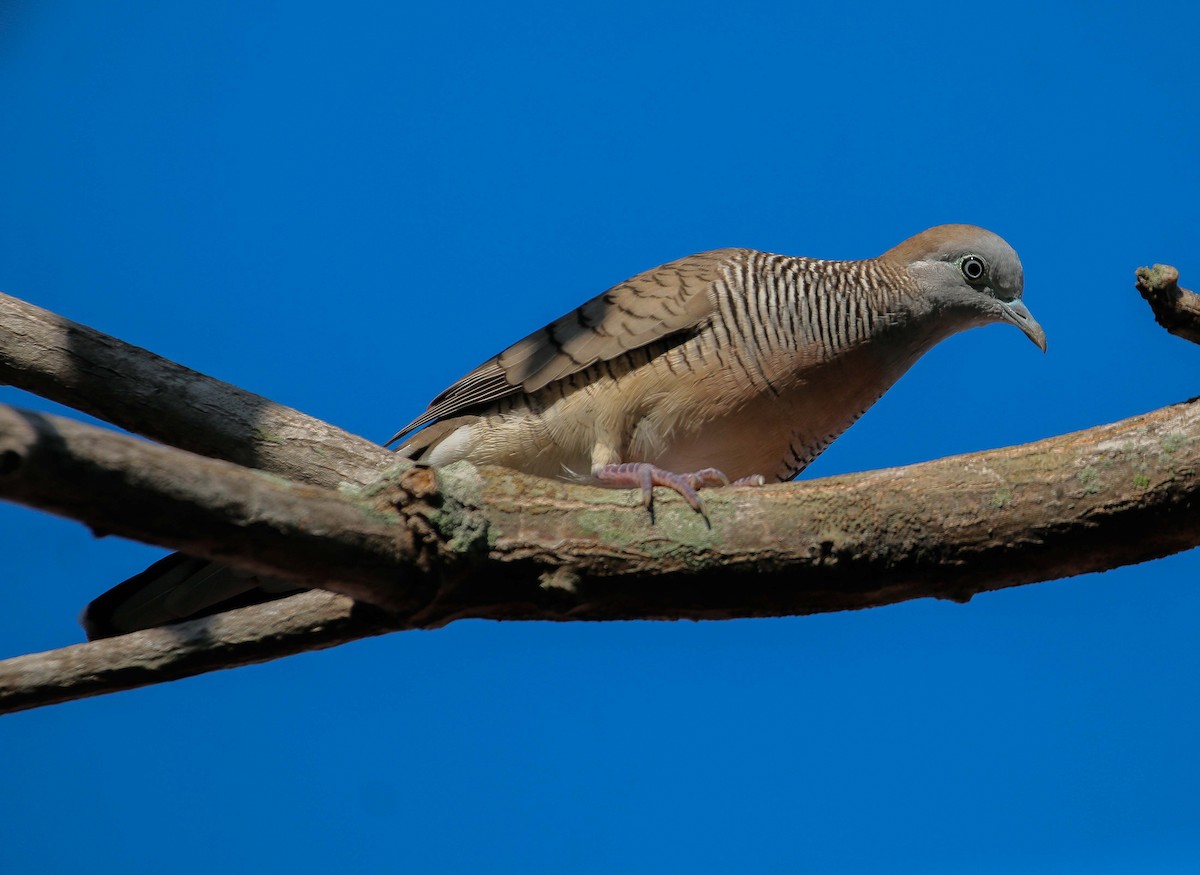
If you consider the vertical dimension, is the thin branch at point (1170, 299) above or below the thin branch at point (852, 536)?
above

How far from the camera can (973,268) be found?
4176mm

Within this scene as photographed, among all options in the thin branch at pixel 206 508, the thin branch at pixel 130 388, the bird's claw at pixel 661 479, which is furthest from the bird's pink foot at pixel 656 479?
the thin branch at pixel 130 388

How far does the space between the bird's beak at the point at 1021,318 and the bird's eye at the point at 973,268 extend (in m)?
0.12

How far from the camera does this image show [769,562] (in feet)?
8.12

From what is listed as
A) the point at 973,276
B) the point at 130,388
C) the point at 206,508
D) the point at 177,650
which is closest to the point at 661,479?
the point at 177,650

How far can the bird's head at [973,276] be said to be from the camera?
4.14 meters

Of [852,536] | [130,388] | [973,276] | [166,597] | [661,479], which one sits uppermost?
[130,388]

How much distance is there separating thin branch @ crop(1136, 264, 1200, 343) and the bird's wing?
1513 mm

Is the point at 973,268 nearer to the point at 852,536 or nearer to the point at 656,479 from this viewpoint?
the point at 656,479

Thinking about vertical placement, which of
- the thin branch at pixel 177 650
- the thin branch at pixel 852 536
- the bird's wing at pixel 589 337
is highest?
the bird's wing at pixel 589 337

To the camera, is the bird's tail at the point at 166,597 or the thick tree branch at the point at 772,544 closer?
the thick tree branch at the point at 772,544

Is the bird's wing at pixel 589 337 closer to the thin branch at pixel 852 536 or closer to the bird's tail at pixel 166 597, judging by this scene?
the bird's tail at pixel 166 597

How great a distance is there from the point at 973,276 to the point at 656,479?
1609mm

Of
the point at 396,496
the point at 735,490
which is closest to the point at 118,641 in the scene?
the point at 396,496
